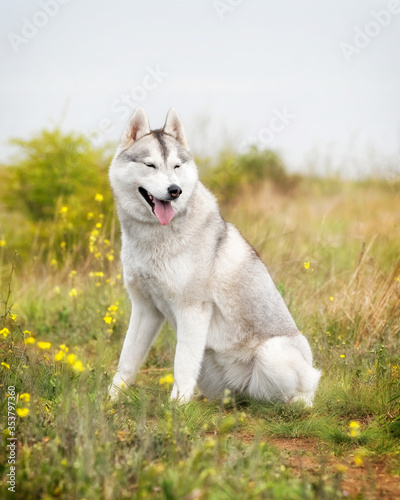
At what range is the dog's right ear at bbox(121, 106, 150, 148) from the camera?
12.8ft

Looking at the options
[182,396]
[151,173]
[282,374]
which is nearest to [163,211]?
[151,173]

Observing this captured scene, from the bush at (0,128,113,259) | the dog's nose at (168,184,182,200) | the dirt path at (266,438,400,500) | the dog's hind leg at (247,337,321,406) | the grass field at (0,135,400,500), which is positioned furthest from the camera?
the bush at (0,128,113,259)

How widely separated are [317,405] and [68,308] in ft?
10.8

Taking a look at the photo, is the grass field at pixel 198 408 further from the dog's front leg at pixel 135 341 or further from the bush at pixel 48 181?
the bush at pixel 48 181

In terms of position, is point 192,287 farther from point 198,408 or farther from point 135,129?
point 135,129

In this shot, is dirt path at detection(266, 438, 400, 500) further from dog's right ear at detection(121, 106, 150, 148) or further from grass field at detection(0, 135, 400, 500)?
dog's right ear at detection(121, 106, 150, 148)

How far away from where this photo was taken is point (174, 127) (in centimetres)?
407

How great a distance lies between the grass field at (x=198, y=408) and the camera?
7.36ft

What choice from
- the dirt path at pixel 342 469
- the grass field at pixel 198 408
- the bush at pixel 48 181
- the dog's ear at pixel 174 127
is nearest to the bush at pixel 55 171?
the bush at pixel 48 181

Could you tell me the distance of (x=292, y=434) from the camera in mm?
3318

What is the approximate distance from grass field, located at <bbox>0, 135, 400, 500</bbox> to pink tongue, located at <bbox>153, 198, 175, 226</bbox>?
1.01 meters

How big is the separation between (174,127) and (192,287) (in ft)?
4.30

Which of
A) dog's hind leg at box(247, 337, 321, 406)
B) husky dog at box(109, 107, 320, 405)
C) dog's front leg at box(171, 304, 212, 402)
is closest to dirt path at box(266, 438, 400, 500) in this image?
dog's hind leg at box(247, 337, 321, 406)

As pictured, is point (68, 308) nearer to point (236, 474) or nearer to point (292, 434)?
point (292, 434)
